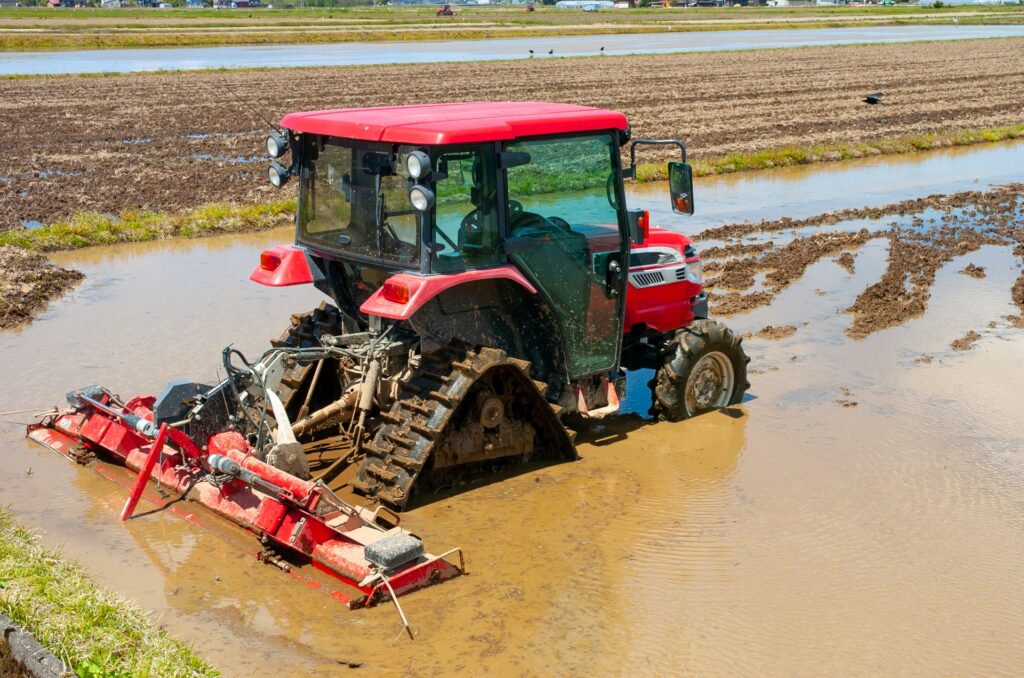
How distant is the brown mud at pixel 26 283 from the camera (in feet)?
36.2

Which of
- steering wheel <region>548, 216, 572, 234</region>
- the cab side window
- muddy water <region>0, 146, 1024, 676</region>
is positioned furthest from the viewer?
steering wheel <region>548, 216, 572, 234</region>

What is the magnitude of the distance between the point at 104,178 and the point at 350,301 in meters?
12.7

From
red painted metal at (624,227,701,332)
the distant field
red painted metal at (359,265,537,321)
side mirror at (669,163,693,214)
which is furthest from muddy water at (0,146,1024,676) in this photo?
→ the distant field

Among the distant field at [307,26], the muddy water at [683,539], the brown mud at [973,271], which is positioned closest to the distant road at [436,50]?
the distant field at [307,26]

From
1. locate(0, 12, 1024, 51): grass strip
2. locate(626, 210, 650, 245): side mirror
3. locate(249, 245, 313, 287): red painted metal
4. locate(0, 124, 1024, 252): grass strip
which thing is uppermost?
locate(0, 12, 1024, 51): grass strip

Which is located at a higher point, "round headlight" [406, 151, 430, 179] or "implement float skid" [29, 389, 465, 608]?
"round headlight" [406, 151, 430, 179]

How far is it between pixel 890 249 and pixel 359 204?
9368 millimetres

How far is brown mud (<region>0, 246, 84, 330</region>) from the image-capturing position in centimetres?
1102

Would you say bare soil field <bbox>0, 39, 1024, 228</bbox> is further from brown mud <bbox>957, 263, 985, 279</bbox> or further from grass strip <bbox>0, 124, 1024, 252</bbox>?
brown mud <bbox>957, 263, 985, 279</bbox>

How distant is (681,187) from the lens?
752cm

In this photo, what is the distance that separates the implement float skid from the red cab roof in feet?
6.44

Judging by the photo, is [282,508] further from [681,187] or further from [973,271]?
[973,271]

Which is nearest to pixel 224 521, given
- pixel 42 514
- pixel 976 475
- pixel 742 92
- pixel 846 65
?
pixel 42 514

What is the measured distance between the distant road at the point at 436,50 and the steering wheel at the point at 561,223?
118 feet
